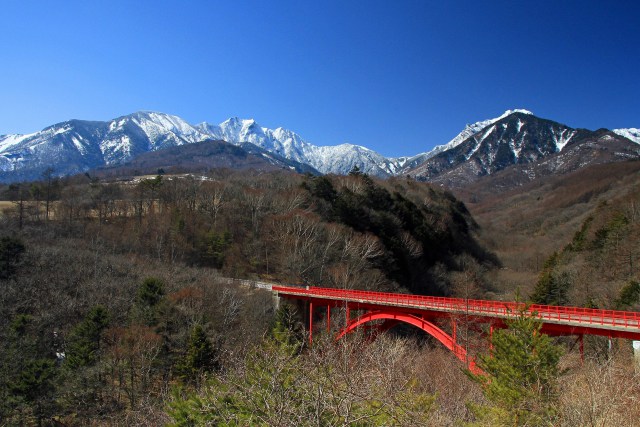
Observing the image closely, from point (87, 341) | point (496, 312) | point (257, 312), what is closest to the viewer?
point (496, 312)

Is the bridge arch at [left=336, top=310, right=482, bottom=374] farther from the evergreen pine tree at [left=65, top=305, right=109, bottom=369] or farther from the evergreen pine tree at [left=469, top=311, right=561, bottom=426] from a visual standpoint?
the evergreen pine tree at [left=65, top=305, right=109, bottom=369]

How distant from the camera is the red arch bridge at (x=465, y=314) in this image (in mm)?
17531

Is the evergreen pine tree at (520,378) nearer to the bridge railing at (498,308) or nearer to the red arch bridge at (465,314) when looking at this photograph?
the red arch bridge at (465,314)

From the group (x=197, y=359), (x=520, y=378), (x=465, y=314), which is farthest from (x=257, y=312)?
(x=520, y=378)

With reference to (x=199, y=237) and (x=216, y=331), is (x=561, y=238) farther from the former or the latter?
(x=216, y=331)

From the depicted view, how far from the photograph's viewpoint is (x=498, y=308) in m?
21.5

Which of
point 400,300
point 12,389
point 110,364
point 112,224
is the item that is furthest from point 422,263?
point 12,389

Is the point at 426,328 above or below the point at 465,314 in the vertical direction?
below

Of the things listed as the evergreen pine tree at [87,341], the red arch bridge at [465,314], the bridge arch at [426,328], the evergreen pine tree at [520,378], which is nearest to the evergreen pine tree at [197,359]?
the evergreen pine tree at [87,341]

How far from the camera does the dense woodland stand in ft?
32.2

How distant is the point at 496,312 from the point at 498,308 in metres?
0.58

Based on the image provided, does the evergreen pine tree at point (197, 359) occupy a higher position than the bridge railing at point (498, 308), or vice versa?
the bridge railing at point (498, 308)

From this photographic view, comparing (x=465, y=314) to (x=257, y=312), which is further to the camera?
(x=257, y=312)

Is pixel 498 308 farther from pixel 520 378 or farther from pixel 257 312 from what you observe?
pixel 257 312
